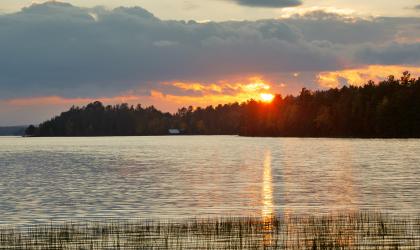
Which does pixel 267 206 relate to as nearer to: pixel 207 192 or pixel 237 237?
pixel 207 192

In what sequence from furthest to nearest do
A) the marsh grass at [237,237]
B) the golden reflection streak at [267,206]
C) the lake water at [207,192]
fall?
the lake water at [207,192], the golden reflection streak at [267,206], the marsh grass at [237,237]

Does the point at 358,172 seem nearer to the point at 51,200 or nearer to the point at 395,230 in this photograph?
the point at 51,200

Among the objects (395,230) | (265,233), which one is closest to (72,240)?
(265,233)

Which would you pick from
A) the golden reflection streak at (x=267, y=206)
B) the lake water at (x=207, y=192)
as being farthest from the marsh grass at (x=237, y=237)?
the lake water at (x=207, y=192)

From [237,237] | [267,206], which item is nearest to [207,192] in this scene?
[267,206]

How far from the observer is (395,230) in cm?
3809

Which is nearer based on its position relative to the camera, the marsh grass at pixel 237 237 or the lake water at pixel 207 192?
the marsh grass at pixel 237 237

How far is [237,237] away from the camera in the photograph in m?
37.0

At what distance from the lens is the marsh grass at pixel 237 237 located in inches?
1363

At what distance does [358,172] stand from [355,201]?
43.5 meters

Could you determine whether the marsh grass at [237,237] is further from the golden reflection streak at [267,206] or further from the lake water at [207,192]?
the lake water at [207,192]

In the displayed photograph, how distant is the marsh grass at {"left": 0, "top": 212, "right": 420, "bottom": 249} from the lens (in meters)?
34.6

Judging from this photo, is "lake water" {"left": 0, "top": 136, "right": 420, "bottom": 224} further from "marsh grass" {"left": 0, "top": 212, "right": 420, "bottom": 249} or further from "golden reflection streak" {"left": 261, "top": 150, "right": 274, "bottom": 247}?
"marsh grass" {"left": 0, "top": 212, "right": 420, "bottom": 249}

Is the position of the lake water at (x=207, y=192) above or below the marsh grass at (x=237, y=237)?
below
